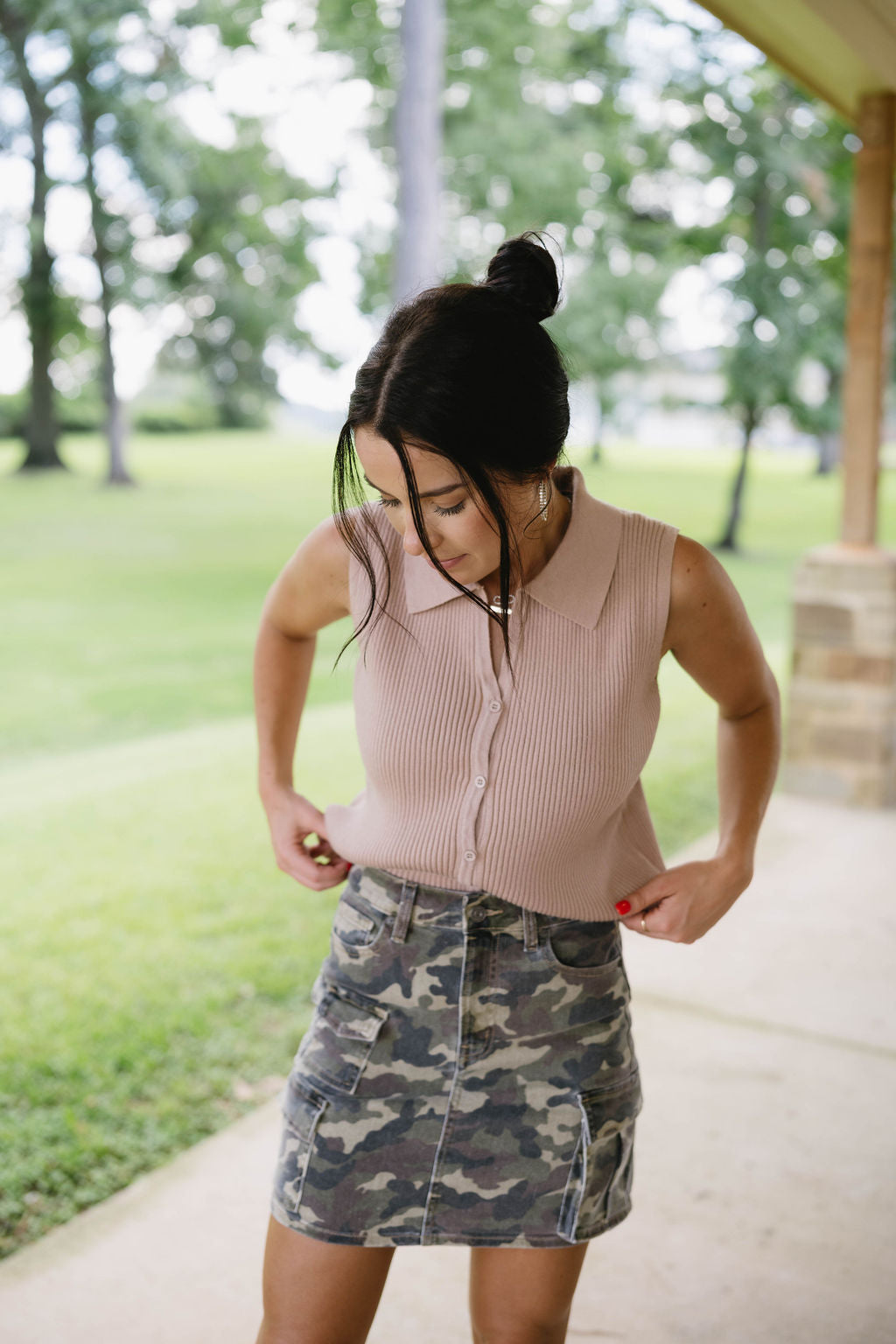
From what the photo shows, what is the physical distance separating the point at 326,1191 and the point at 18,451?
20.0m

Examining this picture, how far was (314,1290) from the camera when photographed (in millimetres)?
1298

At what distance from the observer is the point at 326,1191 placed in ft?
4.30

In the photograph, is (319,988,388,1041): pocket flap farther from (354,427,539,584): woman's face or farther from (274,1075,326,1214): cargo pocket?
(354,427,539,584): woman's face

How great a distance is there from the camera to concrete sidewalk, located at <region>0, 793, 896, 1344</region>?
2018mm

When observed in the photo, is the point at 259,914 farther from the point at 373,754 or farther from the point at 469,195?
the point at 469,195

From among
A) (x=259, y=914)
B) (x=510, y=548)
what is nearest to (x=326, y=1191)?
(x=510, y=548)

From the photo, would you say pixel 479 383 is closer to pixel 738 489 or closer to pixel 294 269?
pixel 738 489

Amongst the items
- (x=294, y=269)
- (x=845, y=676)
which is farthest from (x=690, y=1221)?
(x=294, y=269)

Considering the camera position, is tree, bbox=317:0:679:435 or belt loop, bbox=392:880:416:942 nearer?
belt loop, bbox=392:880:416:942

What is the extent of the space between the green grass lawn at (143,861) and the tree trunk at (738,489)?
2491 mm

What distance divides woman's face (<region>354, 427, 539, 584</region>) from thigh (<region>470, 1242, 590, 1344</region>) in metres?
0.71

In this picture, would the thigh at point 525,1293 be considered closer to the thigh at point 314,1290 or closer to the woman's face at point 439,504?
the thigh at point 314,1290

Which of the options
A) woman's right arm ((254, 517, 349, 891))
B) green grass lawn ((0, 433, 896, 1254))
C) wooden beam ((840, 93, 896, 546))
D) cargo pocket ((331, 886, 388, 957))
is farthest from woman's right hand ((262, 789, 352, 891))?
wooden beam ((840, 93, 896, 546))

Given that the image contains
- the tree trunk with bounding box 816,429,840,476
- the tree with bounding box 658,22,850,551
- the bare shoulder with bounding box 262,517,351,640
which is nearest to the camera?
the bare shoulder with bounding box 262,517,351,640
